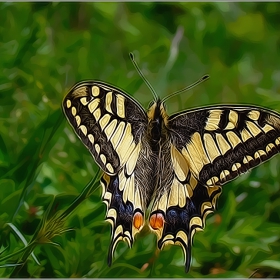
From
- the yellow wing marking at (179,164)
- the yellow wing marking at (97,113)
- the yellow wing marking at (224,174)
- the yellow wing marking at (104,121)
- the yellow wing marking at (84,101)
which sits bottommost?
the yellow wing marking at (224,174)

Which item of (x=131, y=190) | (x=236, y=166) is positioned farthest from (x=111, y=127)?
(x=236, y=166)

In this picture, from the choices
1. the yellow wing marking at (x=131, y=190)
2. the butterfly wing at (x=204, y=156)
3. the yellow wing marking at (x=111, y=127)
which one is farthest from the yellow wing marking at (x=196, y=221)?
the yellow wing marking at (x=111, y=127)

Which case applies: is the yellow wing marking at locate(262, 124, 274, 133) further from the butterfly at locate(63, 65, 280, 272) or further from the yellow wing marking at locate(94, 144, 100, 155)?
the yellow wing marking at locate(94, 144, 100, 155)

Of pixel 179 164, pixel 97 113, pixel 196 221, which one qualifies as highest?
pixel 97 113

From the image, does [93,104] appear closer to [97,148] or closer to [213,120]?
→ [97,148]

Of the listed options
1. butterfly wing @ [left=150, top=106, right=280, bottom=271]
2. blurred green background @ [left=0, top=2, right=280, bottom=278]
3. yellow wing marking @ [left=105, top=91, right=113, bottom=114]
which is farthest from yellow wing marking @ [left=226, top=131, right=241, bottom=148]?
yellow wing marking @ [left=105, top=91, right=113, bottom=114]

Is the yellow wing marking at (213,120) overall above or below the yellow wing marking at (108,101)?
below

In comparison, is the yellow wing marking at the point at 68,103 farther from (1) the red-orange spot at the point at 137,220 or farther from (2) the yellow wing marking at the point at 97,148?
(1) the red-orange spot at the point at 137,220
